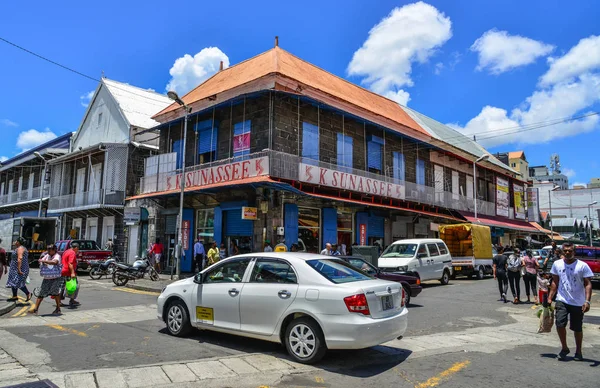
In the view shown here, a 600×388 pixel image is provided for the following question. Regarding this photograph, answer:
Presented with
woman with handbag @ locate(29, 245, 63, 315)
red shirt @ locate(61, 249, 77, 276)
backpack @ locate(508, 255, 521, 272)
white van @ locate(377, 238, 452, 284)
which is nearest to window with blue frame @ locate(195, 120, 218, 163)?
white van @ locate(377, 238, 452, 284)

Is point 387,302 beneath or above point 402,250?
beneath

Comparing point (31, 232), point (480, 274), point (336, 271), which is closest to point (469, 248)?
point (480, 274)

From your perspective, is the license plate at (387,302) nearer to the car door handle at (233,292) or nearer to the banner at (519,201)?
the car door handle at (233,292)

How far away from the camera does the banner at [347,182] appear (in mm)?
17703

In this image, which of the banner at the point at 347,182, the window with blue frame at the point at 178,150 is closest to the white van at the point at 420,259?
the banner at the point at 347,182

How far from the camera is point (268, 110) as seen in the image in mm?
18047

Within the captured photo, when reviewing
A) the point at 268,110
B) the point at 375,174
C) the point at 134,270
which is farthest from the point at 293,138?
the point at 134,270

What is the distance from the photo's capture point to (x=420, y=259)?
16.2 m

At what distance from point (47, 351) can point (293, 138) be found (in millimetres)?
13568

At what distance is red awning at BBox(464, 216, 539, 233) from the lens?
1137 inches

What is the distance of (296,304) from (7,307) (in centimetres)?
818

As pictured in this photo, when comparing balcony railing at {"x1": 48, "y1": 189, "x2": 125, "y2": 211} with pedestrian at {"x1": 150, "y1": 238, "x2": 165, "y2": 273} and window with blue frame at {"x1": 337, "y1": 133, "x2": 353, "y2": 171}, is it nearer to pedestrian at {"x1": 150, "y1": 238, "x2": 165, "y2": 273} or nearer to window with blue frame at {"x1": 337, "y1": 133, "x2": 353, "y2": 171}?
pedestrian at {"x1": 150, "y1": 238, "x2": 165, "y2": 273}

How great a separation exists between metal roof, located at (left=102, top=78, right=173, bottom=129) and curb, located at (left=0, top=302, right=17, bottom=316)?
16.8 metres

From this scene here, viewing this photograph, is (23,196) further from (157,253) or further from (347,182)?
(347,182)
